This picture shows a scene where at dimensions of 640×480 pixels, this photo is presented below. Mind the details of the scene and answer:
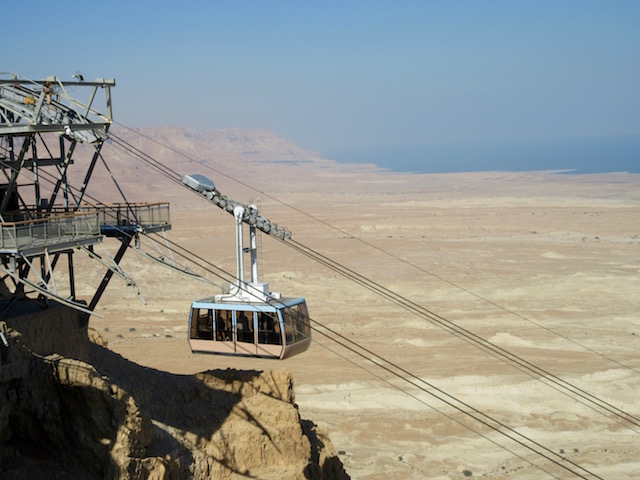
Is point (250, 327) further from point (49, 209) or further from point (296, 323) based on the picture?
point (49, 209)

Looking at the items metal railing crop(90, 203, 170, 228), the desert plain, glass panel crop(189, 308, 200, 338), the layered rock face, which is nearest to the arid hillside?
the desert plain

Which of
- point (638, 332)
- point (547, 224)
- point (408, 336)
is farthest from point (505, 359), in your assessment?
point (547, 224)

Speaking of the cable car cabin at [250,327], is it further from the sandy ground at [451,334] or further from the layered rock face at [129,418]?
the sandy ground at [451,334]

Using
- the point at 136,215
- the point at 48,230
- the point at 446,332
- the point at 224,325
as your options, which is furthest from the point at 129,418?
the point at 446,332

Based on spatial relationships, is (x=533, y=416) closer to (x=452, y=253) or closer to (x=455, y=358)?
(x=455, y=358)

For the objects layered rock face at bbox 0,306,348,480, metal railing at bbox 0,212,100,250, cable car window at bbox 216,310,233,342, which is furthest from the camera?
cable car window at bbox 216,310,233,342

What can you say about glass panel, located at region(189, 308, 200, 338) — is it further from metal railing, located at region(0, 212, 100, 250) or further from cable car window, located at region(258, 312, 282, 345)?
metal railing, located at region(0, 212, 100, 250)

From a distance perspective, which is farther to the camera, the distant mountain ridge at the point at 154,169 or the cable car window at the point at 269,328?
the distant mountain ridge at the point at 154,169

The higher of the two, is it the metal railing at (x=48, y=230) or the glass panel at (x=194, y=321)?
the metal railing at (x=48, y=230)

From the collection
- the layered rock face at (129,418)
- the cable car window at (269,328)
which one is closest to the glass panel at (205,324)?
the cable car window at (269,328)
